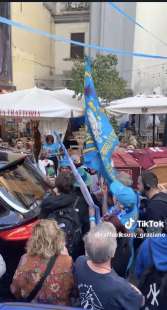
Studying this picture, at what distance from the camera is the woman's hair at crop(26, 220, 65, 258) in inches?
100

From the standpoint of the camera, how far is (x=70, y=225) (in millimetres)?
3498

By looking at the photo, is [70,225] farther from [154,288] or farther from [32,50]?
[32,50]

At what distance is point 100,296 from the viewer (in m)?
2.27

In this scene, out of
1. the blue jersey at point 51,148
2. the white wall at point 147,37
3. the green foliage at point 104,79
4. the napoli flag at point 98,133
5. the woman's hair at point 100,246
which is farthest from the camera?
the white wall at point 147,37


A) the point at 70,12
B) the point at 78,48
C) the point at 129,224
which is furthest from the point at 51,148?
the point at 70,12

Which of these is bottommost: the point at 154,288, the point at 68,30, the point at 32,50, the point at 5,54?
the point at 154,288

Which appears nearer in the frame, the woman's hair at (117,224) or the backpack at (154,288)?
the backpack at (154,288)

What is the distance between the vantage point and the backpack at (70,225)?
3.47 meters

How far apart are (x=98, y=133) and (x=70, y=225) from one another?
1.00 meters

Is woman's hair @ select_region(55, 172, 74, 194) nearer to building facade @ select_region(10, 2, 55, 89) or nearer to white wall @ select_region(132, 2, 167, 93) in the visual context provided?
building facade @ select_region(10, 2, 55, 89)

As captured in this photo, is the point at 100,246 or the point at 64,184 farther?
the point at 64,184

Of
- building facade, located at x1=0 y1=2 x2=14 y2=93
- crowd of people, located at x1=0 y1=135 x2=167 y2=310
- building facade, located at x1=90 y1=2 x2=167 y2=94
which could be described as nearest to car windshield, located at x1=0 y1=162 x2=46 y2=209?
crowd of people, located at x1=0 y1=135 x2=167 y2=310

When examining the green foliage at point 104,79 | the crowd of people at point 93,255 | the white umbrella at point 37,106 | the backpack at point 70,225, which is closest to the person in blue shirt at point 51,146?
the white umbrella at point 37,106

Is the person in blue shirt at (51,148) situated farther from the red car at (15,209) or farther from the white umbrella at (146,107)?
the red car at (15,209)
